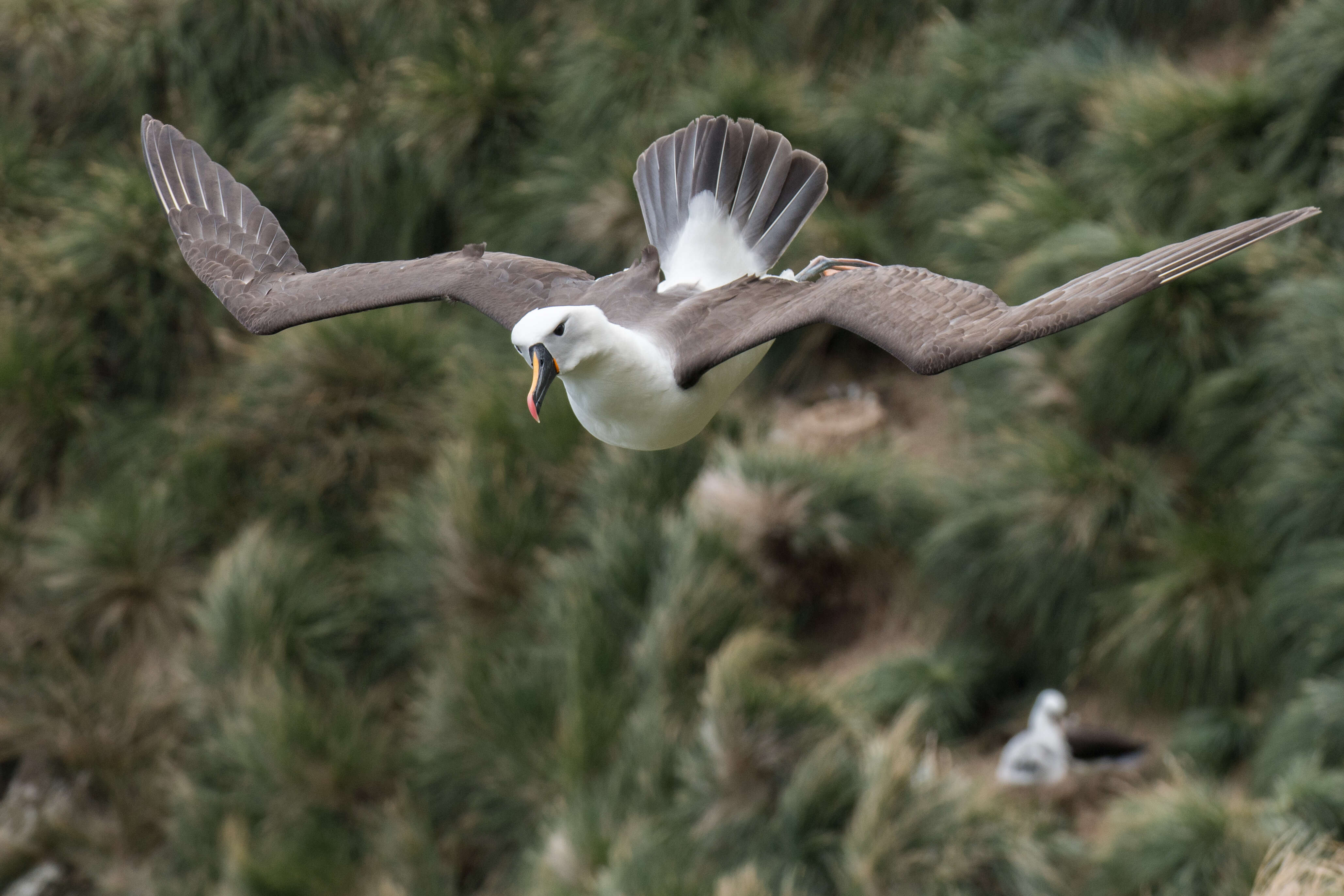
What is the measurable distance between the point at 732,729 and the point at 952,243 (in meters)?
3.86

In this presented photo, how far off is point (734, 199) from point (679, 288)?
17.3 inches

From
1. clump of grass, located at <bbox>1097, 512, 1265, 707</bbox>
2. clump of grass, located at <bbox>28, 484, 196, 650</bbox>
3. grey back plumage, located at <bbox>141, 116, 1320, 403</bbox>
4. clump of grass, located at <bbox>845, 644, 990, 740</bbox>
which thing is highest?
grey back plumage, located at <bbox>141, 116, 1320, 403</bbox>

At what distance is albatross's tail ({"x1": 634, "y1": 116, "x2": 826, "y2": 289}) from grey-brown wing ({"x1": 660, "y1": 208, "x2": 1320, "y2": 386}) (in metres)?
0.46

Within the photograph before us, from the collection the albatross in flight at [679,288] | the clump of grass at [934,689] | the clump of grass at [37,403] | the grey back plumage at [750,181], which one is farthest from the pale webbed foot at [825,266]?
the clump of grass at [37,403]

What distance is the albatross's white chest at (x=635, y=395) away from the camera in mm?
4711

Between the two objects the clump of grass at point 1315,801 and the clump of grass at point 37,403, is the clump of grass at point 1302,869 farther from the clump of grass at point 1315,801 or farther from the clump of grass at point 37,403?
the clump of grass at point 37,403

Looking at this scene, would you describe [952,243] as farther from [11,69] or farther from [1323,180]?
[11,69]

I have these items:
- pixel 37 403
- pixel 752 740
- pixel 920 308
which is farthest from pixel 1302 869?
pixel 37 403

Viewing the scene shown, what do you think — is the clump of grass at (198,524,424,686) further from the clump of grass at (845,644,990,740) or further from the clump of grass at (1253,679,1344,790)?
the clump of grass at (1253,679,1344,790)

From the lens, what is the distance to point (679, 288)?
18.8ft

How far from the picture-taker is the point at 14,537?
1375cm

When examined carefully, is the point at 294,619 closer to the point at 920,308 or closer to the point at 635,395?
the point at 635,395

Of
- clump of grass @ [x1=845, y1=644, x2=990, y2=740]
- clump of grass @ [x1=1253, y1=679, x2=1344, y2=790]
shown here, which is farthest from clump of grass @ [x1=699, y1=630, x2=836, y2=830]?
clump of grass @ [x1=1253, y1=679, x2=1344, y2=790]

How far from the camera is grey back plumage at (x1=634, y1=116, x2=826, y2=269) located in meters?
5.79
